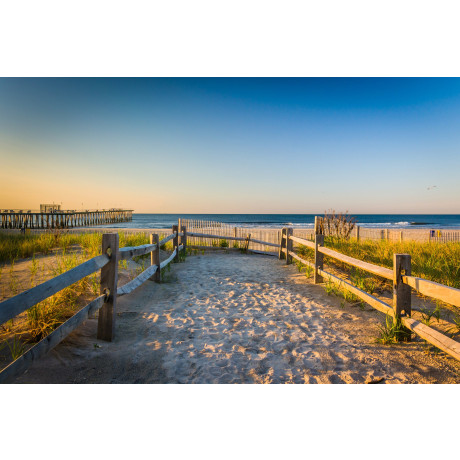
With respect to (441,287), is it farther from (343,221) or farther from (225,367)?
(343,221)

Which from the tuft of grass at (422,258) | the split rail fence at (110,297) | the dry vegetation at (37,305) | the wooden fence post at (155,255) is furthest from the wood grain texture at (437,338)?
the wooden fence post at (155,255)

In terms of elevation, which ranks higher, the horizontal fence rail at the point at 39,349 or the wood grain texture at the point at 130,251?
the wood grain texture at the point at 130,251

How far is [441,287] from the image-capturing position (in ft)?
8.47

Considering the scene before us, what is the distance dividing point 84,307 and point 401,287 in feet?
11.7

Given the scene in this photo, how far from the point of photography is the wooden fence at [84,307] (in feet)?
6.31

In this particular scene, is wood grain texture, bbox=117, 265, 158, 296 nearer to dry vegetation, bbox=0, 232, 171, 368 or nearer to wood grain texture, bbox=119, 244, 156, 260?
wood grain texture, bbox=119, 244, 156, 260

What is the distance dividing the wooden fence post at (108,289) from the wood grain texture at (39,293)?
0.27 metres

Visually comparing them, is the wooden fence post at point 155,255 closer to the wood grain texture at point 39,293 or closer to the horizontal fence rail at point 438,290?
the wood grain texture at point 39,293

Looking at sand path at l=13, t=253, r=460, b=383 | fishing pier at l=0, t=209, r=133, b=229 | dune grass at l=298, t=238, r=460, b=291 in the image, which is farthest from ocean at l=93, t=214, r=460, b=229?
sand path at l=13, t=253, r=460, b=383

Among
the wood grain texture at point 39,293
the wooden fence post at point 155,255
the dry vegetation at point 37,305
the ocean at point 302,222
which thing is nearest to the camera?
the wood grain texture at point 39,293

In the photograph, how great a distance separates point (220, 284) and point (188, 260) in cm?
338

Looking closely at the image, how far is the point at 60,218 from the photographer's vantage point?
3169cm

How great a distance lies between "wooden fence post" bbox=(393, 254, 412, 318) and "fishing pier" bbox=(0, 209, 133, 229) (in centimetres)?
1670

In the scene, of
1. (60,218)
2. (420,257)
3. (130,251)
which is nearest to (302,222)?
(60,218)
